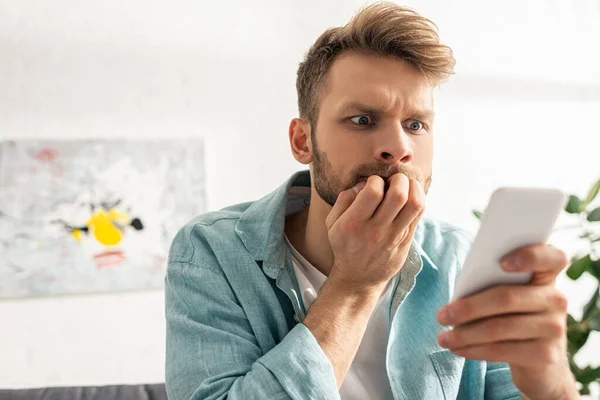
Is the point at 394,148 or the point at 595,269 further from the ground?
the point at 394,148

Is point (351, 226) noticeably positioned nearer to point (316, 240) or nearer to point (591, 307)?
point (316, 240)

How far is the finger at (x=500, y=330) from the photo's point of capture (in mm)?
851

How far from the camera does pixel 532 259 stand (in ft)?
2.70

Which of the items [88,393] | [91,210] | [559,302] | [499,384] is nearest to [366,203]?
[559,302]

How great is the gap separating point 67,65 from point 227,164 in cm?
89

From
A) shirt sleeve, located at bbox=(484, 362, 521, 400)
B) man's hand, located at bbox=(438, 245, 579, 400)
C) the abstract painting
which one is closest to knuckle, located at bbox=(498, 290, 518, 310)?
man's hand, located at bbox=(438, 245, 579, 400)

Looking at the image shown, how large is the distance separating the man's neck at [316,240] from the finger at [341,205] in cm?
21

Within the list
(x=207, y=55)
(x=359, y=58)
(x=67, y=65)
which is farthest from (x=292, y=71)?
(x=359, y=58)

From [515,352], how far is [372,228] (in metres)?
0.31

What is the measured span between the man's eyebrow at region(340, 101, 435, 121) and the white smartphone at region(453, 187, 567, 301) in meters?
0.48

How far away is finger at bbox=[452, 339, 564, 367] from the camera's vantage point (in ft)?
2.85

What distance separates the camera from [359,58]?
4.32 feet

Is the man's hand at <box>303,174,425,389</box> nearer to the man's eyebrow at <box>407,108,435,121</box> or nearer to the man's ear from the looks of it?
the man's eyebrow at <box>407,108,435,121</box>

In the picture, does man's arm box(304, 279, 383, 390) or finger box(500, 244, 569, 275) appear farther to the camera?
man's arm box(304, 279, 383, 390)
